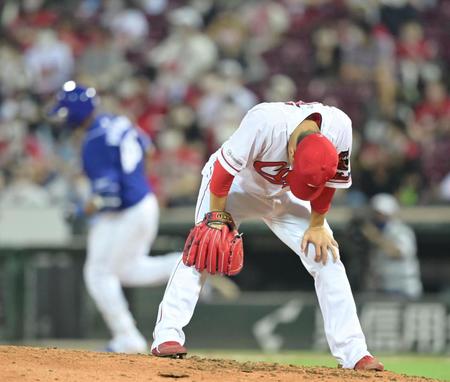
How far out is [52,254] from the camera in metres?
12.3

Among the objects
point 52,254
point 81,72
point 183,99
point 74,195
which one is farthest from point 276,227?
point 81,72

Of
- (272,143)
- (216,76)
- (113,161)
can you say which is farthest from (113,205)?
(216,76)

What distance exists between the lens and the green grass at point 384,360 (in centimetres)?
970

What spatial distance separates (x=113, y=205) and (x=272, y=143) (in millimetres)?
3968

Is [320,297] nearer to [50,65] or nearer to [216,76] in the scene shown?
[216,76]

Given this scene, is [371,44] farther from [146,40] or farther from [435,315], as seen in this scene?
[435,315]

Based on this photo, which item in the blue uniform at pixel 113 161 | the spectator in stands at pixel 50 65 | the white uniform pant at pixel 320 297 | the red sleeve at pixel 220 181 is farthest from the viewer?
the spectator in stands at pixel 50 65

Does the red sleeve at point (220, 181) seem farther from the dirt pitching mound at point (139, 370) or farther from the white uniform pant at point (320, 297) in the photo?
the dirt pitching mound at point (139, 370)

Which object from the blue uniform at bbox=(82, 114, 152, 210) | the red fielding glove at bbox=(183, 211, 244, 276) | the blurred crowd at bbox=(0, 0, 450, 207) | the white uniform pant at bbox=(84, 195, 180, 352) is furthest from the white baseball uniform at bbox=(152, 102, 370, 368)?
the blurred crowd at bbox=(0, 0, 450, 207)

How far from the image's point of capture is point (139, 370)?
19.0 ft

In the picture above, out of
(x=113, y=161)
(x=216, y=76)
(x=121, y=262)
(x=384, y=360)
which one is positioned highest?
(x=216, y=76)

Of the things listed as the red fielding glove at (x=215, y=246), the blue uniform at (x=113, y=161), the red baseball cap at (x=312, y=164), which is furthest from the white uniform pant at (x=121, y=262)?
the red baseball cap at (x=312, y=164)

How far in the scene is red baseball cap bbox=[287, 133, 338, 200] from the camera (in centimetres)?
598

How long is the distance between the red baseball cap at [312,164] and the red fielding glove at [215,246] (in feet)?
1.64
